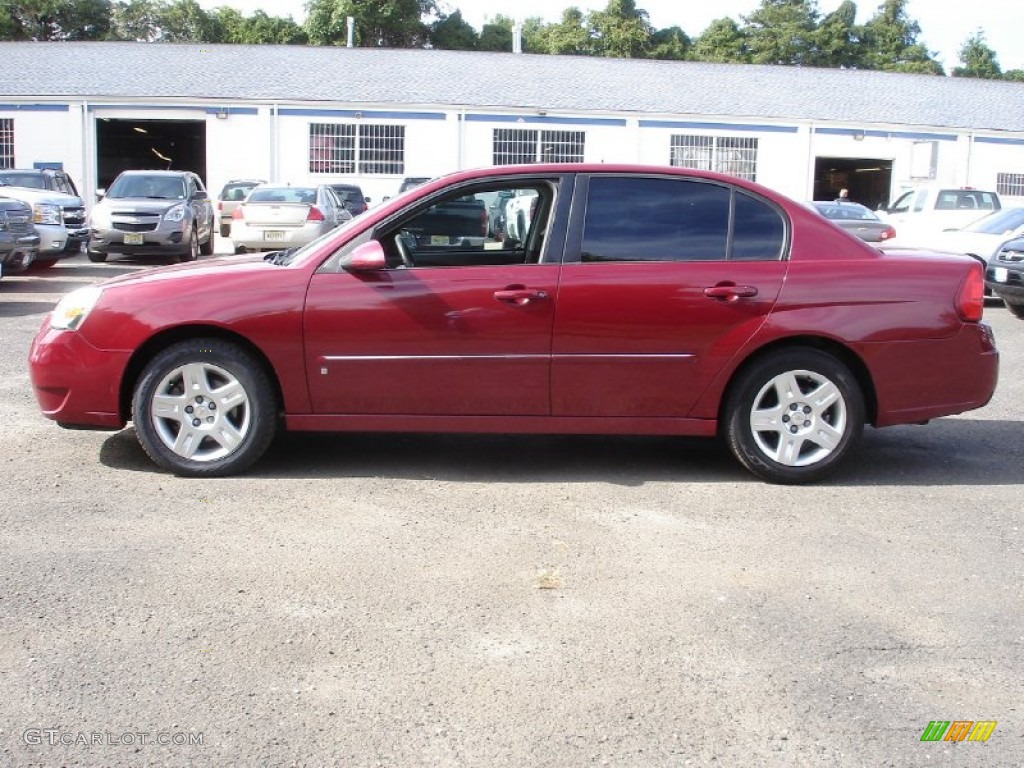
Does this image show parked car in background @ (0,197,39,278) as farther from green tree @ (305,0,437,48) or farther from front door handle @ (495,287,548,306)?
green tree @ (305,0,437,48)

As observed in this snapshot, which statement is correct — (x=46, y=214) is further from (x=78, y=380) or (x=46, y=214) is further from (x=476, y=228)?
(x=476, y=228)

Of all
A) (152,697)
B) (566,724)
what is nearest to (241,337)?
(152,697)

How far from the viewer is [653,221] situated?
6.24 m

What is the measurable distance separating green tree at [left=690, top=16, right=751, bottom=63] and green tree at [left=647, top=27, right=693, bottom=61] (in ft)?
2.00

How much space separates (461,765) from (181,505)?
2.86 metres

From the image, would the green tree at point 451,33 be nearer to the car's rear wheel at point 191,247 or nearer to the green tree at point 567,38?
the green tree at point 567,38

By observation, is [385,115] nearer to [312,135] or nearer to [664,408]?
[312,135]

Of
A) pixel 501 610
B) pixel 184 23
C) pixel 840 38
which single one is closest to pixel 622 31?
pixel 840 38

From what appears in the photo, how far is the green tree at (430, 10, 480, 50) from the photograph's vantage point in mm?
65625

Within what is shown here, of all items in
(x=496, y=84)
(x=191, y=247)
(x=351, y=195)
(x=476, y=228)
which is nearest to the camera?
(x=476, y=228)

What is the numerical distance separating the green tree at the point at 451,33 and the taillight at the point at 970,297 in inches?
2440

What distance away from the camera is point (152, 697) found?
362 centimetres

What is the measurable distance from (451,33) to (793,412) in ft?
207

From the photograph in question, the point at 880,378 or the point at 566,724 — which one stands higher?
the point at 880,378
